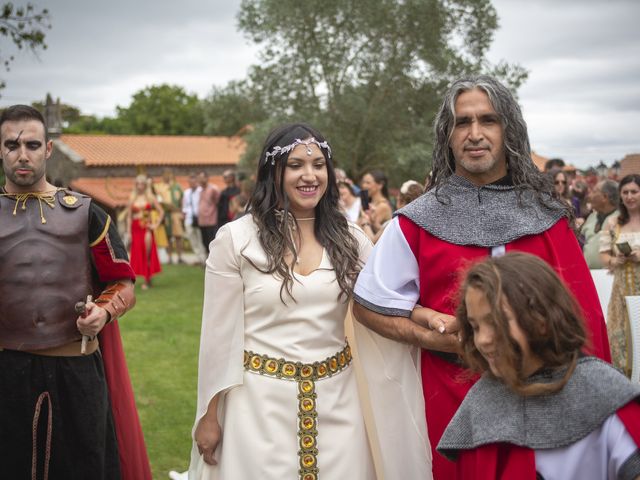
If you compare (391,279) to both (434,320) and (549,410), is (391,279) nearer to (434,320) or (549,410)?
(434,320)

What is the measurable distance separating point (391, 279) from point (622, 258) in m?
3.58

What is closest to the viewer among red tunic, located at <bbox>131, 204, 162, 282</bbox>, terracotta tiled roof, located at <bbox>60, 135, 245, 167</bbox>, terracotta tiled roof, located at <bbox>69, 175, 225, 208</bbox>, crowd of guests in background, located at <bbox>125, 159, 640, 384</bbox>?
crowd of guests in background, located at <bbox>125, 159, 640, 384</bbox>

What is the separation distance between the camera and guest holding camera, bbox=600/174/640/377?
211 inches

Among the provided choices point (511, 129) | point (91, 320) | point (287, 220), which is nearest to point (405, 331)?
point (287, 220)

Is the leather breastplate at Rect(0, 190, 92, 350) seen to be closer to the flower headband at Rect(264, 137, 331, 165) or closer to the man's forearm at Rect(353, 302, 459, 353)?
the flower headband at Rect(264, 137, 331, 165)

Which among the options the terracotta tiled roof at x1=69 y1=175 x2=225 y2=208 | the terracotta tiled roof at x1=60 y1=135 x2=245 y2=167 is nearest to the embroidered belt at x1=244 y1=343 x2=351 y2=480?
the terracotta tiled roof at x1=69 y1=175 x2=225 y2=208

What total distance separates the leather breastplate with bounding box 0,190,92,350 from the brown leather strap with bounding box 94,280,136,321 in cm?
9

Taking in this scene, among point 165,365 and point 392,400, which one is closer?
point 392,400

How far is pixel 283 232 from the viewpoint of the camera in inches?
115

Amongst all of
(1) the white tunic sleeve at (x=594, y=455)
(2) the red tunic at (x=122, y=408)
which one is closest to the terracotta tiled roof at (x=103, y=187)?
(2) the red tunic at (x=122, y=408)

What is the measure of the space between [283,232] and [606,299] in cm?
328

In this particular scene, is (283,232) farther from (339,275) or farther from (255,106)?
(255,106)

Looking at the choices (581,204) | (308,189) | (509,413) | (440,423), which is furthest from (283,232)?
(581,204)

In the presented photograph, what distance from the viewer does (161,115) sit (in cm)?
6353
